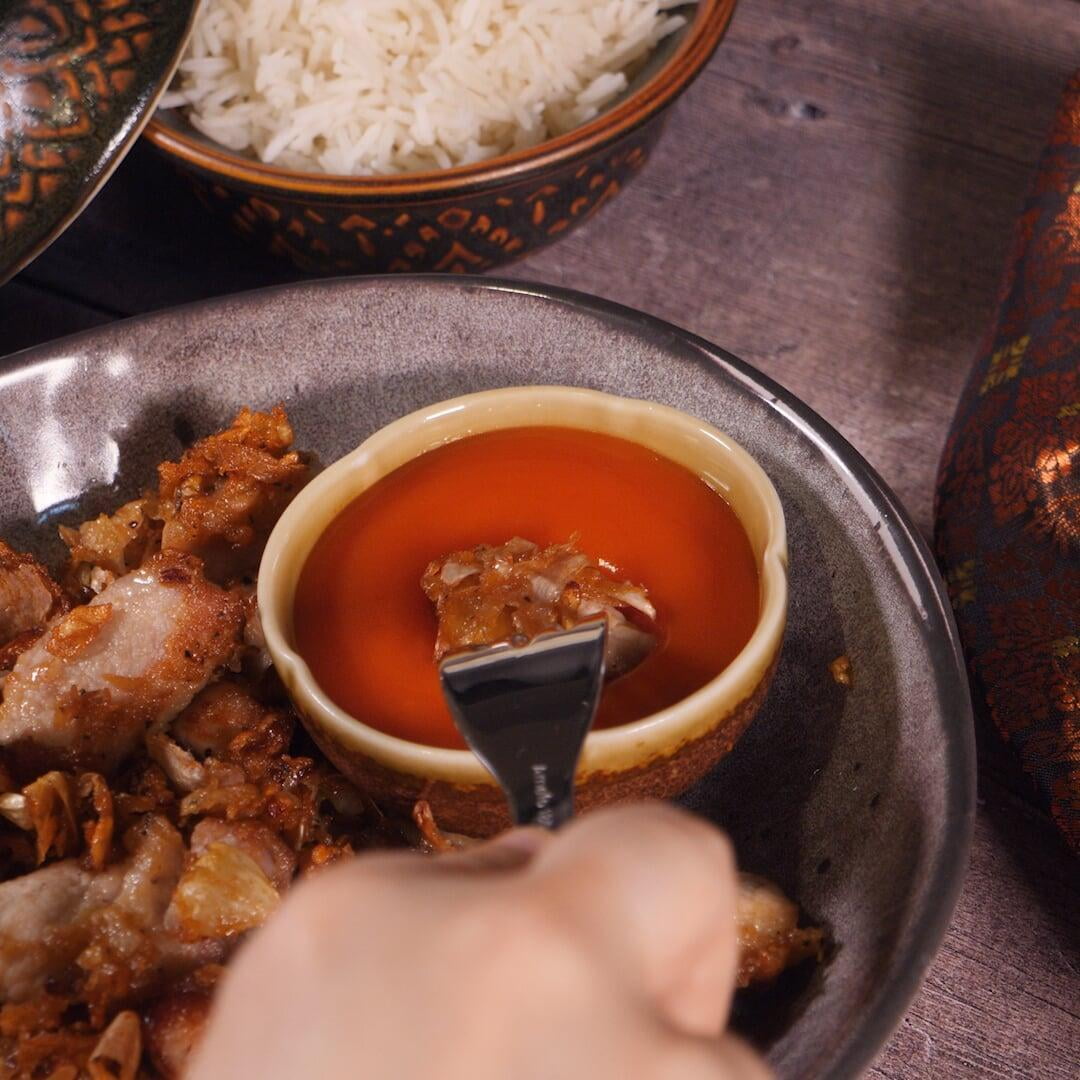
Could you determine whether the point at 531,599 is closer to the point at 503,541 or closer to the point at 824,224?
the point at 503,541

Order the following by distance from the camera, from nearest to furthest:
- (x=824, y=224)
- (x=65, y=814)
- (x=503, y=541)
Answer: (x=65, y=814) < (x=503, y=541) < (x=824, y=224)

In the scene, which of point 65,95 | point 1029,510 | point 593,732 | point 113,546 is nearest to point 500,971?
point 593,732

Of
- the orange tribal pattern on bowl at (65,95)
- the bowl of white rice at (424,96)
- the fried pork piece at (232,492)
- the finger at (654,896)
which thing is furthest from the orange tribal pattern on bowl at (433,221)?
the finger at (654,896)

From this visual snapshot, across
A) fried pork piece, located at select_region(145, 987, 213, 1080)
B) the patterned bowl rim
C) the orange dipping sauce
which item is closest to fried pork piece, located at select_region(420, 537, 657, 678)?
the orange dipping sauce

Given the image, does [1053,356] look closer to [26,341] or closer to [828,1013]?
[828,1013]

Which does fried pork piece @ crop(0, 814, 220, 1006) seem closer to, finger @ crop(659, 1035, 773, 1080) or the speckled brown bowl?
the speckled brown bowl

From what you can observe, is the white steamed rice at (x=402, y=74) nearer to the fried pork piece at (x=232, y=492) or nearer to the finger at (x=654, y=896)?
the fried pork piece at (x=232, y=492)

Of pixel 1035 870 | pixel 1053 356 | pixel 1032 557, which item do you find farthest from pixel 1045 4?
pixel 1035 870
